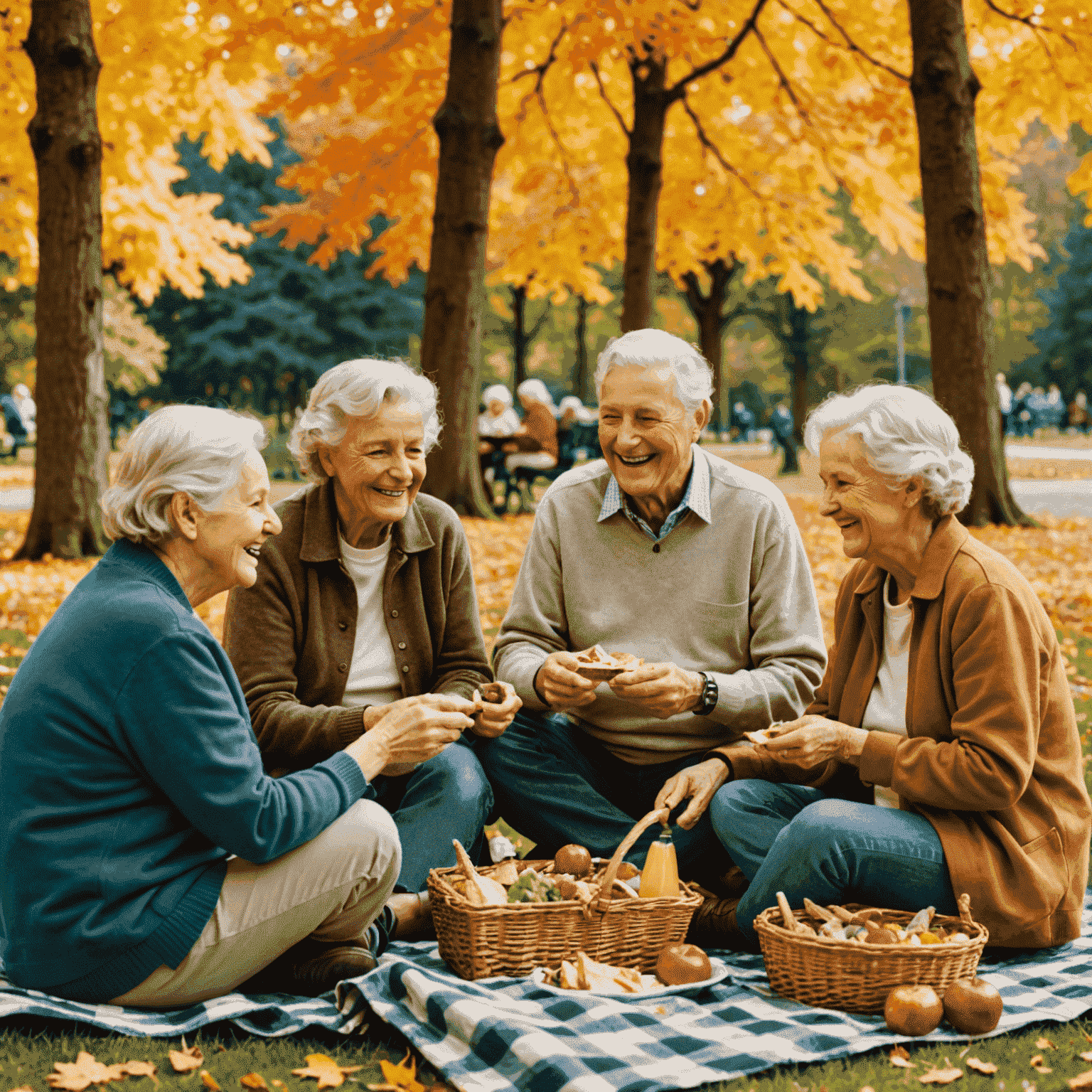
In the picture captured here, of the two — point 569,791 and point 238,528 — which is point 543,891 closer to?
point 569,791

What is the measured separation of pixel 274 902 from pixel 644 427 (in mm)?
A: 1792

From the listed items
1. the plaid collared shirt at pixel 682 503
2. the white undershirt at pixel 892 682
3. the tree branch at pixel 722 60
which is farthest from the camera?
the tree branch at pixel 722 60

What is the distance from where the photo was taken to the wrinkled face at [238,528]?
3.05 metres

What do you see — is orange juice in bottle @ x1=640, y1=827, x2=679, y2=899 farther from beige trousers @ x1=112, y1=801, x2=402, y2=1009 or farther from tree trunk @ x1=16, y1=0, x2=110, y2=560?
tree trunk @ x1=16, y1=0, x2=110, y2=560

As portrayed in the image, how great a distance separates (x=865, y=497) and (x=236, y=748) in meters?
1.75

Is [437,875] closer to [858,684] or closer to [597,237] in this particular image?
[858,684]

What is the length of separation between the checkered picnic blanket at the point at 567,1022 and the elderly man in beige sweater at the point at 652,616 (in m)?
0.83

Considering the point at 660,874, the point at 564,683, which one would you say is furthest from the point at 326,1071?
the point at 564,683

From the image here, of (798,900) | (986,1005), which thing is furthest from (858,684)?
(986,1005)

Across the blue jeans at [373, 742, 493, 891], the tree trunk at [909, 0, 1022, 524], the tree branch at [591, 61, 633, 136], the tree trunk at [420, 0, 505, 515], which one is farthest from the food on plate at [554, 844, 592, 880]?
the tree branch at [591, 61, 633, 136]

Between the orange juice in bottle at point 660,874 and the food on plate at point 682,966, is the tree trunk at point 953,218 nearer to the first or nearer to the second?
the orange juice in bottle at point 660,874

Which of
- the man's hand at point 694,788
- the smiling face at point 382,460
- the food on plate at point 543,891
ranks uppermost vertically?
the smiling face at point 382,460

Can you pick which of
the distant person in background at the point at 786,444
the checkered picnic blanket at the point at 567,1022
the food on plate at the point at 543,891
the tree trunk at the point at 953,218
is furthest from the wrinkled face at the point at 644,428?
the distant person in background at the point at 786,444

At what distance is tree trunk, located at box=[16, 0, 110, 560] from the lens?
9.93 metres
